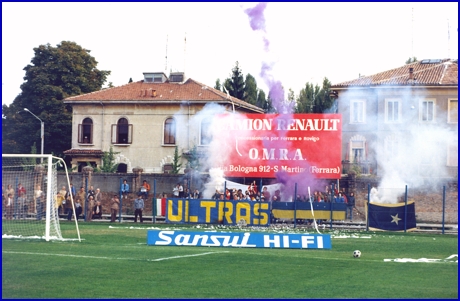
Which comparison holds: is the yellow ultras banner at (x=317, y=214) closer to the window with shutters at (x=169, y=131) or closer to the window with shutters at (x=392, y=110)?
the window with shutters at (x=392, y=110)

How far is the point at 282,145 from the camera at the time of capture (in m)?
Result: 45.8

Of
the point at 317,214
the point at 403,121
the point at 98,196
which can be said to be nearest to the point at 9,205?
the point at 98,196

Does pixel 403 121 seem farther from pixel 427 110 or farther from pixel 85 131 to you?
pixel 85 131

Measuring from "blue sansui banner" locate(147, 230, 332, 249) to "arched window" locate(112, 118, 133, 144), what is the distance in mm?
37501

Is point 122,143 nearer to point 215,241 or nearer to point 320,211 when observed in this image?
point 320,211

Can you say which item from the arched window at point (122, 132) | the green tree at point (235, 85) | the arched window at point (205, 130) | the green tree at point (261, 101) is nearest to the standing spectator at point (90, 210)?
the arched window at point (205, 130)

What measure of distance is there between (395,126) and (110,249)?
32693 millimetres

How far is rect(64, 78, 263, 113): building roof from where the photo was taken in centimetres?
5811

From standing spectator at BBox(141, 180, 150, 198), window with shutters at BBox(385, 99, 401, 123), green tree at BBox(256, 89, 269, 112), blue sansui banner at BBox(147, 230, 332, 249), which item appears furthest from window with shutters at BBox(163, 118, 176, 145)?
blue sansui banner at BBox(147, 230, 332, 249)

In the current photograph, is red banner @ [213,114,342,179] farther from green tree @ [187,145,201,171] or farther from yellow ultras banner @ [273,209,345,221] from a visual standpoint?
yellow ultras banner @ [273,209,345,221]

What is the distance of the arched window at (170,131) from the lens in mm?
58938

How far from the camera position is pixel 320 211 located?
35.4 metres

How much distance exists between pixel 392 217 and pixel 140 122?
2991cm

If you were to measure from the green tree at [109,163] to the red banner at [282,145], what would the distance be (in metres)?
10.5
